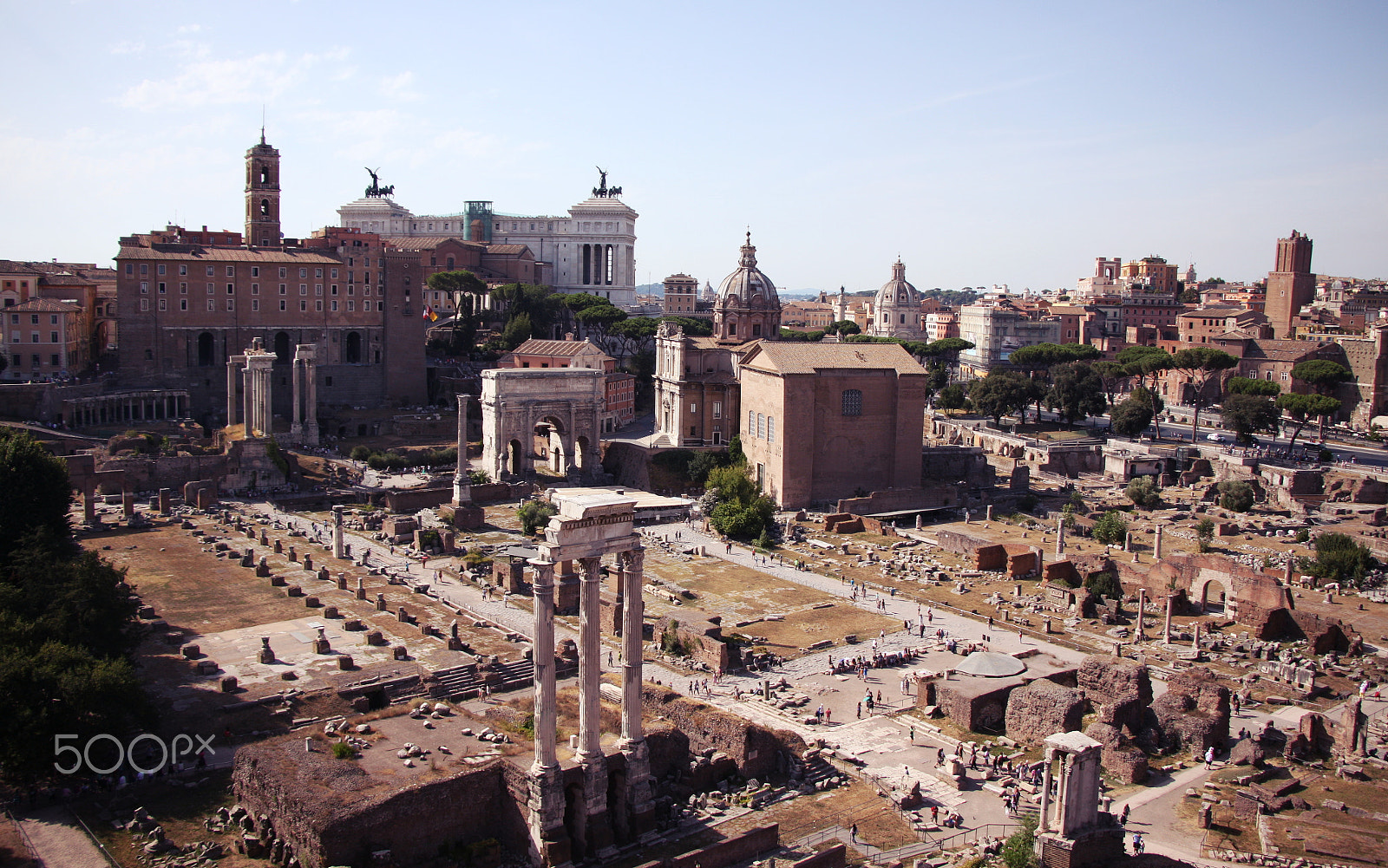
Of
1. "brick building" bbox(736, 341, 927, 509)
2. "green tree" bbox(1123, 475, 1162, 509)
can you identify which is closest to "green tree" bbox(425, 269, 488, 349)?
"brick building" bbox(736, 341, 927, 509)

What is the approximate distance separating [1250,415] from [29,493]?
59657mm

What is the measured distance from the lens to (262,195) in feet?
255

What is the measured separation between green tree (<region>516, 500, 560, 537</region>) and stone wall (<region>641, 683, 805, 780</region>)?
22.6 m

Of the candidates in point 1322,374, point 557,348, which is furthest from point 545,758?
point 1322,374

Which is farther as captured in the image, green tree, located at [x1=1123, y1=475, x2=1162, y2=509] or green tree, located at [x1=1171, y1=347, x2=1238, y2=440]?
green tree, located at [x1=1171, y1=347, x2=1238, y2=440]

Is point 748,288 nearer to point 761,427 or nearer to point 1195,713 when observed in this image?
point 761,427

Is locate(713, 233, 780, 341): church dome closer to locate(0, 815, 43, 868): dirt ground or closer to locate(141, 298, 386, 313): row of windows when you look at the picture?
locate(141, 298, 386, 313): row of windows

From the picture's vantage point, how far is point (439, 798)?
776 inches

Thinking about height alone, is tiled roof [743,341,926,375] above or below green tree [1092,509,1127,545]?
above

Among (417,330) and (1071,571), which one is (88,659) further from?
(417,330)

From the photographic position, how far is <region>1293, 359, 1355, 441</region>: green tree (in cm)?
7394

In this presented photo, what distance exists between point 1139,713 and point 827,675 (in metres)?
8.14

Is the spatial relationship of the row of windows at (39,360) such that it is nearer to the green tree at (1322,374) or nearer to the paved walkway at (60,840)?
the paved walkway at (60,840)

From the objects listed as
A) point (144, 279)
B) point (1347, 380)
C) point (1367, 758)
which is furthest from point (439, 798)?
point (1347, 380)
